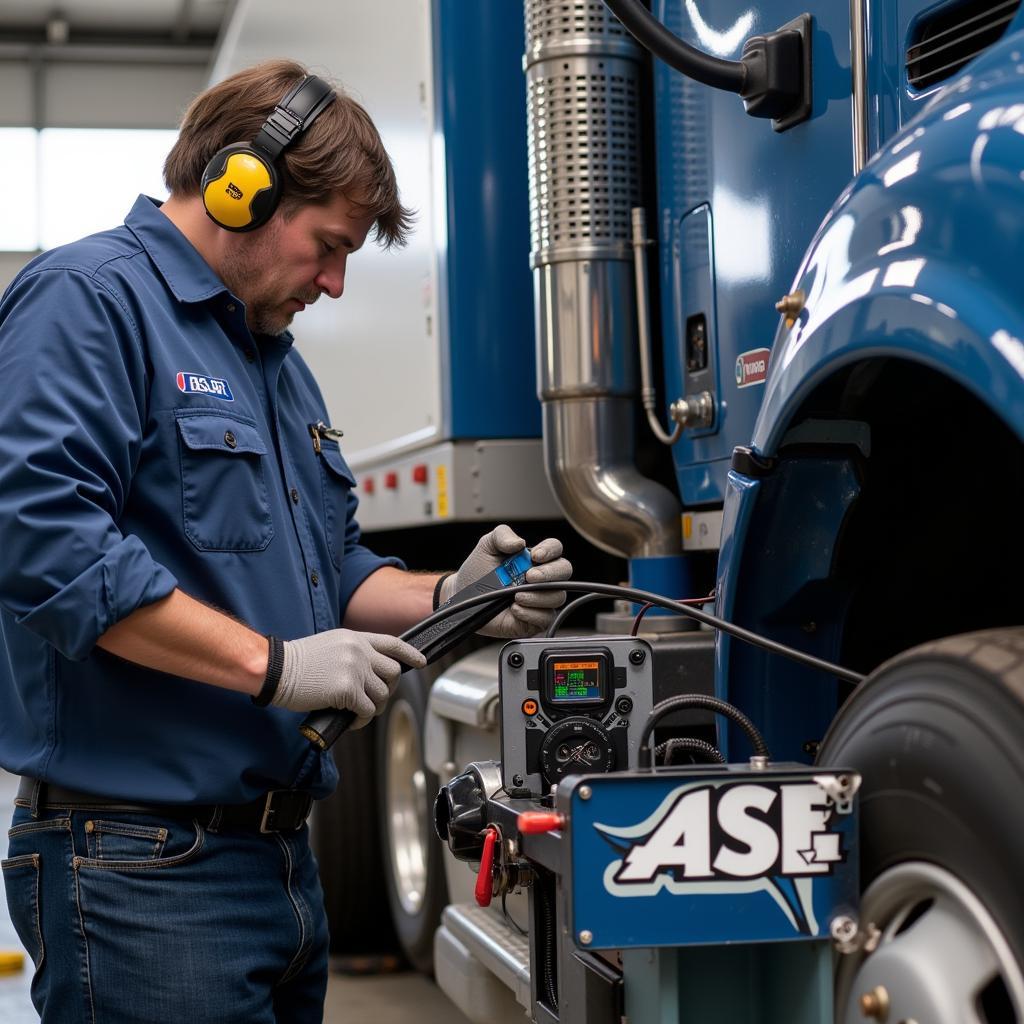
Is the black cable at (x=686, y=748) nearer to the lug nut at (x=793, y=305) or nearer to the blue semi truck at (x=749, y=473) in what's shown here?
the blue semi truck at (x=749, y=473)

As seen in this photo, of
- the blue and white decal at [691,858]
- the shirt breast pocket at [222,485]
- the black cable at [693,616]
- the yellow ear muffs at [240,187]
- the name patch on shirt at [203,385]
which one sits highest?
the yellow ear muffs at [240,187]

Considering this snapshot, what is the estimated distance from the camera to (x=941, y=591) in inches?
67.1

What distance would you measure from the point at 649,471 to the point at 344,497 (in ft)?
2.43

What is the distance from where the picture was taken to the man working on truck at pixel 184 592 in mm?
1646

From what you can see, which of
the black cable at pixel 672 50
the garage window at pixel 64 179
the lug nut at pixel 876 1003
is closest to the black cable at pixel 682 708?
the lug nut at pixel 876 1003

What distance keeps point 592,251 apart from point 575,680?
1196mm

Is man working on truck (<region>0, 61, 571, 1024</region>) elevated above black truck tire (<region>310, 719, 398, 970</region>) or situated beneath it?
elevated above

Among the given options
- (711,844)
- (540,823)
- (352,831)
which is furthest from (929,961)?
(352,831)

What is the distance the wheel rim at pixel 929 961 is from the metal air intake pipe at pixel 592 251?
1.48 m

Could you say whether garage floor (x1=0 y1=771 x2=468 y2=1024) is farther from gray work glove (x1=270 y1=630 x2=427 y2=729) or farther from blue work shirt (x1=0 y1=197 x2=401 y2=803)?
gray work glove (x1=270 y1=630 x2=427 y2=729)

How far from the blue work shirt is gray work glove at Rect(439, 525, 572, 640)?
218mm

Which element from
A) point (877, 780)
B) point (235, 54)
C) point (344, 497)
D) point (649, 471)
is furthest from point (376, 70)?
point (877, 780)

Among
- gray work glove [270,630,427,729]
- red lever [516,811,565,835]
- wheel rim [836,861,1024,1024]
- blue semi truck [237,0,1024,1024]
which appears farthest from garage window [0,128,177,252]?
wheel rim [836,861,1024,1024]

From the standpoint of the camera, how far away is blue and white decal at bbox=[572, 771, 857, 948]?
1.15 meters
